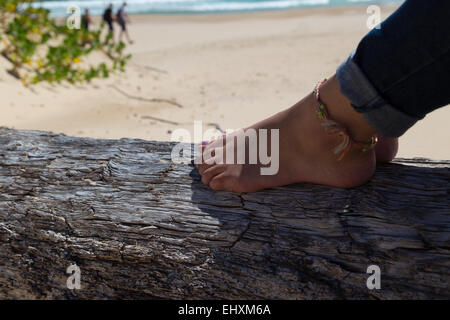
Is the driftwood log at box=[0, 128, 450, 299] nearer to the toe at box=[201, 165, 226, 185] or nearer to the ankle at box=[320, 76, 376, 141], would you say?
the toe at box=[201, 165, 226, 185]

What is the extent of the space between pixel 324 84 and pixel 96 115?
3.79 meters

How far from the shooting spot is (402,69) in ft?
3.70

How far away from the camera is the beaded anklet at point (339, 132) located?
136 cm

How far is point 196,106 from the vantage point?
5273mm

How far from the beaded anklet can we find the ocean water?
74.1ft

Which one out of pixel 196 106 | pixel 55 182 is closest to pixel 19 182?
pixel 55 182

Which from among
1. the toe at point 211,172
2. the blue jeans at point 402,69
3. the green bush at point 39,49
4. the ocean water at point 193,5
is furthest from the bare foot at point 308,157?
the ocean water at point 193,5

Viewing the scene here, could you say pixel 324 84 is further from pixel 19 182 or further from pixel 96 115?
pixel 96 115

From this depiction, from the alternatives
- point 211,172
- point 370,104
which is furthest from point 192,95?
point 370,104

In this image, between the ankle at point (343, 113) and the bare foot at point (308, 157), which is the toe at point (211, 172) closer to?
the bare foot at point (308, 157)

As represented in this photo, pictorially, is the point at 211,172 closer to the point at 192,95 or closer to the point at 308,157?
the point at 308,157

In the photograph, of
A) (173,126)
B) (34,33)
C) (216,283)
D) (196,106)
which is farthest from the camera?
(34,33)

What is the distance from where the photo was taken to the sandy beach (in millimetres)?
4148

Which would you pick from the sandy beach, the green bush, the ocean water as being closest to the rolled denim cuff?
the sandy beach
